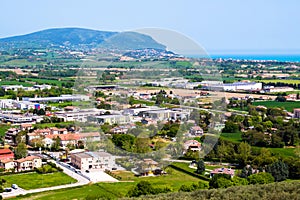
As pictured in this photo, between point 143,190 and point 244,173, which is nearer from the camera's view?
point 143,190

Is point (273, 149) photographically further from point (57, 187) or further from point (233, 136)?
point (57, 187)

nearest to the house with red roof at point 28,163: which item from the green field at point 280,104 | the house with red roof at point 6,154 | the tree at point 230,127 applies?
the house with red roof at point 6,154

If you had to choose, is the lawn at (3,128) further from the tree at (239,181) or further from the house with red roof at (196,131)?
the tree at (239,181)

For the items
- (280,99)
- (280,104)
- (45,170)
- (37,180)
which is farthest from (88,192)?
(280,99)

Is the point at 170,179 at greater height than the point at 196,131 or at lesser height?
lesser

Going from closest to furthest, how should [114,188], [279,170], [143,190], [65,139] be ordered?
1. [143,190]
2. [114,188]
3. [279,170]
4. [65,139]

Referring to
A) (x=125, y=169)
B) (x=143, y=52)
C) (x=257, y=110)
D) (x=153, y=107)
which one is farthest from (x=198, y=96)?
(x=257, y=110)

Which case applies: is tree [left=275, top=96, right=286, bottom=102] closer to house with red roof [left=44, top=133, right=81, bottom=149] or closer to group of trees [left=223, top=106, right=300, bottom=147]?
group of trees [left=223, top=106, right=300, bottom=147]
